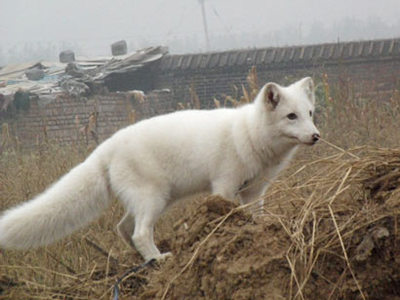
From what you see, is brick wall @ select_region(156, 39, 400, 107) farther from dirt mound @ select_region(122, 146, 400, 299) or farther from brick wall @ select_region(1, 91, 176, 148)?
dirt mound @ select_region(122, 146, 400, 299)

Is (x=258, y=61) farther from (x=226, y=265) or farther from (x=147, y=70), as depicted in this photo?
(x=226, y=265)

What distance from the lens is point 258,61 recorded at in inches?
698

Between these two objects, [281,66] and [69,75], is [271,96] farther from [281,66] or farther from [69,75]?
[69,75]

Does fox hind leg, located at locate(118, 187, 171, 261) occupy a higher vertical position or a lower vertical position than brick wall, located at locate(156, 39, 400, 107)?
higher

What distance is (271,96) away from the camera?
216 inches

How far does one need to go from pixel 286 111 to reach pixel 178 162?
849mm

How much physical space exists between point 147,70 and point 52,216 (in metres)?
14.8

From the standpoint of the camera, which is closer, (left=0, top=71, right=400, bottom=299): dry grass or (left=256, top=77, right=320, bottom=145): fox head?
(left=0, top=71, right=400, bottom=299): dry grass

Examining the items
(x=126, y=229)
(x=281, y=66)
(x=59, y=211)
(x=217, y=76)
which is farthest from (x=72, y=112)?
(x=59, y=211)

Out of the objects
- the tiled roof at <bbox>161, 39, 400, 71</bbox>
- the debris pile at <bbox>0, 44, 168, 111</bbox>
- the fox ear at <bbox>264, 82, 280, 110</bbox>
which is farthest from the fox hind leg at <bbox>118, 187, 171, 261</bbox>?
the debris pile at <bbox>0, 44, 168, 111</bbox>

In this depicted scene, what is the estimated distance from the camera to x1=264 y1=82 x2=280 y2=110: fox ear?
5.44m

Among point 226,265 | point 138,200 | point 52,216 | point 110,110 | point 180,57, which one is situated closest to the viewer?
point 226,265

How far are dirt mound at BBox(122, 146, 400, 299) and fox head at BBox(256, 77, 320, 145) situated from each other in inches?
60.6

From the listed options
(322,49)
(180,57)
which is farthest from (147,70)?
(322,49)
